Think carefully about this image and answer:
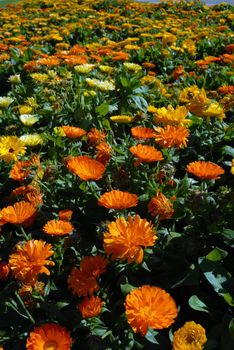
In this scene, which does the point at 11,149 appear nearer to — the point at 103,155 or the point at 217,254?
the point at 103,155

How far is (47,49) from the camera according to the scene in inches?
199

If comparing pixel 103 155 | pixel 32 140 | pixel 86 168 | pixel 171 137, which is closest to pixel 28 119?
pixel 32 140

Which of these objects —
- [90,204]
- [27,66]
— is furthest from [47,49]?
[90,204]

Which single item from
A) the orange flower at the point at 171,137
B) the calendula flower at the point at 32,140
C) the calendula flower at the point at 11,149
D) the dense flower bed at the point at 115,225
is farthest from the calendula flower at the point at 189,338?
the calendula flower at the point at 32,140

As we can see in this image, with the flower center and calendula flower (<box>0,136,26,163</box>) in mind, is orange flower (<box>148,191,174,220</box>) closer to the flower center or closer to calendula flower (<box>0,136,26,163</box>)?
the flower center

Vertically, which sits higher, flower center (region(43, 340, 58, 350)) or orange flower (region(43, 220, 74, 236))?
orange flower (region(43, 220, 74, 236))

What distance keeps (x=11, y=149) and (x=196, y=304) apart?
1169 mm

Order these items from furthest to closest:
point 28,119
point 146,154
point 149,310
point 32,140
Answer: point 28,119 < point 32,140 < point 146,154 < point 149,310

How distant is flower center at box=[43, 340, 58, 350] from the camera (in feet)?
4.48

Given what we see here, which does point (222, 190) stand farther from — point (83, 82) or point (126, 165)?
point (83, 82)

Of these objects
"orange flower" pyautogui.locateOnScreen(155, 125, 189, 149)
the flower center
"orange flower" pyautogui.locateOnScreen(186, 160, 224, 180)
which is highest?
Result: "orange flower" pyautogui.locateOnScreen(155, 125, 189, 149)

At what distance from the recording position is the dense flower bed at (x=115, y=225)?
56.6 inches

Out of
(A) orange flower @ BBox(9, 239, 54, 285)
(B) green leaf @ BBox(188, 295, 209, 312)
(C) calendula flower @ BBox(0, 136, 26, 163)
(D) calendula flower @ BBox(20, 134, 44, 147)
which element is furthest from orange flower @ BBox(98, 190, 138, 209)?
(D) calendula flower @ BBox(20, 134, 44, 147)

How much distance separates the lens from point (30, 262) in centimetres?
146
